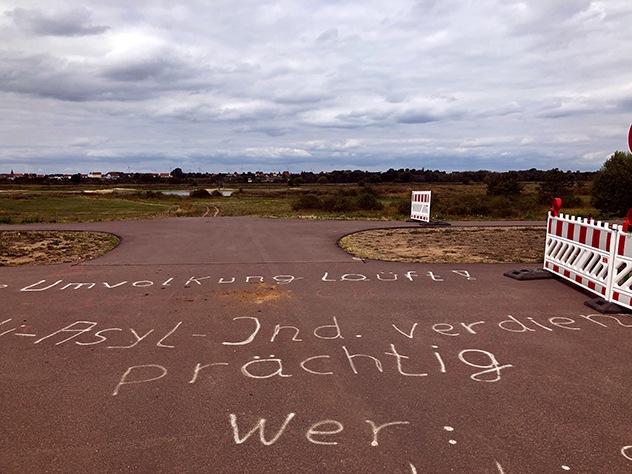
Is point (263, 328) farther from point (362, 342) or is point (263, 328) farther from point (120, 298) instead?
point (120, 298)

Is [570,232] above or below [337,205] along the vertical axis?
above

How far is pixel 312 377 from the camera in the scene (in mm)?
4879

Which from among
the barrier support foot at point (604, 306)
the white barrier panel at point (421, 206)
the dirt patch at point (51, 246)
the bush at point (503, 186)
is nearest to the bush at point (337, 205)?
the white barrier panel at point (421, 206)

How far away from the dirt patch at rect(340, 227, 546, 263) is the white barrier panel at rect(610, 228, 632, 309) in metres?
4.07

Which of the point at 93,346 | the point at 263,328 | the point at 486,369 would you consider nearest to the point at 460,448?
the point at 486,369

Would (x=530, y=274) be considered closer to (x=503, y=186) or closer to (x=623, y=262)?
(x=623, y=262)

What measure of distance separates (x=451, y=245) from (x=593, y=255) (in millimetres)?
6200

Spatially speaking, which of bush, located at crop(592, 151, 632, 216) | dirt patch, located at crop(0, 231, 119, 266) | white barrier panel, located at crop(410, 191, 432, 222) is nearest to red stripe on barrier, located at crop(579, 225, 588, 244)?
dirt patch, located at crop(0, 231, 119, 266)

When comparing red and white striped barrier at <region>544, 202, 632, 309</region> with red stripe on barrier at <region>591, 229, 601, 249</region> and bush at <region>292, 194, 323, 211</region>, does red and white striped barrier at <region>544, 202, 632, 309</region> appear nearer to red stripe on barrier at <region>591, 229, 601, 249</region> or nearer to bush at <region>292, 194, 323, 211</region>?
red stripe on barrier at <region>591, 229, 601, 249</region>

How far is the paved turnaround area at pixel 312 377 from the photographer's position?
3.53 metres

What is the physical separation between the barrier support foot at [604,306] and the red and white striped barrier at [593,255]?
3.1 inches

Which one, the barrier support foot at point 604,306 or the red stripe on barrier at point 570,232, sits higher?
the red stripe on barrier at point 570,232

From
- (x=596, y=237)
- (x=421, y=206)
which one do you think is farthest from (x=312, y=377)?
(x=421, y=206)

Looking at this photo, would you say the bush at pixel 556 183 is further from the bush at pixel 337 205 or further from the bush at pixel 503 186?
the bush at pixel 337 205
